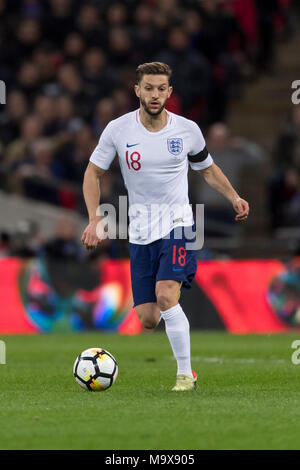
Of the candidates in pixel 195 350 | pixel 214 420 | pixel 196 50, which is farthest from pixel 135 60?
pixel 214 420

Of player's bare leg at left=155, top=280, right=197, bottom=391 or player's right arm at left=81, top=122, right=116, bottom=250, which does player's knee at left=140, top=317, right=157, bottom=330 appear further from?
player's right arm at left=81, top=122, right=116, bottom=250

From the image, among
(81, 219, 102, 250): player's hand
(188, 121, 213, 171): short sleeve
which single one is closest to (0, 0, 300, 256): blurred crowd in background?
(188, 121, 213, 171): short sleeve

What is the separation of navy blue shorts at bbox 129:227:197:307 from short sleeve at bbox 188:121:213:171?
591 millimetres

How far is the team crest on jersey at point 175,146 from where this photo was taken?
8656 millimetres

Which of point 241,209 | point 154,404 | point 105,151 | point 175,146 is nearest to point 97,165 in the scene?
point 105,151

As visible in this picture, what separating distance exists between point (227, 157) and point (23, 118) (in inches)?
156

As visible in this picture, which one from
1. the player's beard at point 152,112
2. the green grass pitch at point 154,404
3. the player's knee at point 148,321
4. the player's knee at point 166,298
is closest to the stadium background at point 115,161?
the green grass pitch at point 154,404

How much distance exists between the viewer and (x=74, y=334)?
16234mm

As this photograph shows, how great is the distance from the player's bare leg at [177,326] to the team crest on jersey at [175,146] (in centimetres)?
101

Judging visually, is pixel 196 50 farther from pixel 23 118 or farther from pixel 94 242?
pixel 94 242

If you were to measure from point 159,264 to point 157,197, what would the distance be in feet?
1.69

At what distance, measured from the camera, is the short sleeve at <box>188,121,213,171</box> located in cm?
881

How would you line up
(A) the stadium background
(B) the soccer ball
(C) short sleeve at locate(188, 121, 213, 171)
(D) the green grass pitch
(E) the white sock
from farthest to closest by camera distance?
(A) the stadium background → (C) short sleeve at locate(188, 121, 213, 171) → (E) the white sock → (B) the soccer ball → (D) the green grass pitch

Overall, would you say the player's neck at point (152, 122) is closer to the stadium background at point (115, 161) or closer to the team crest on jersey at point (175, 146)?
the team crest on jersey at point (175, 146)
